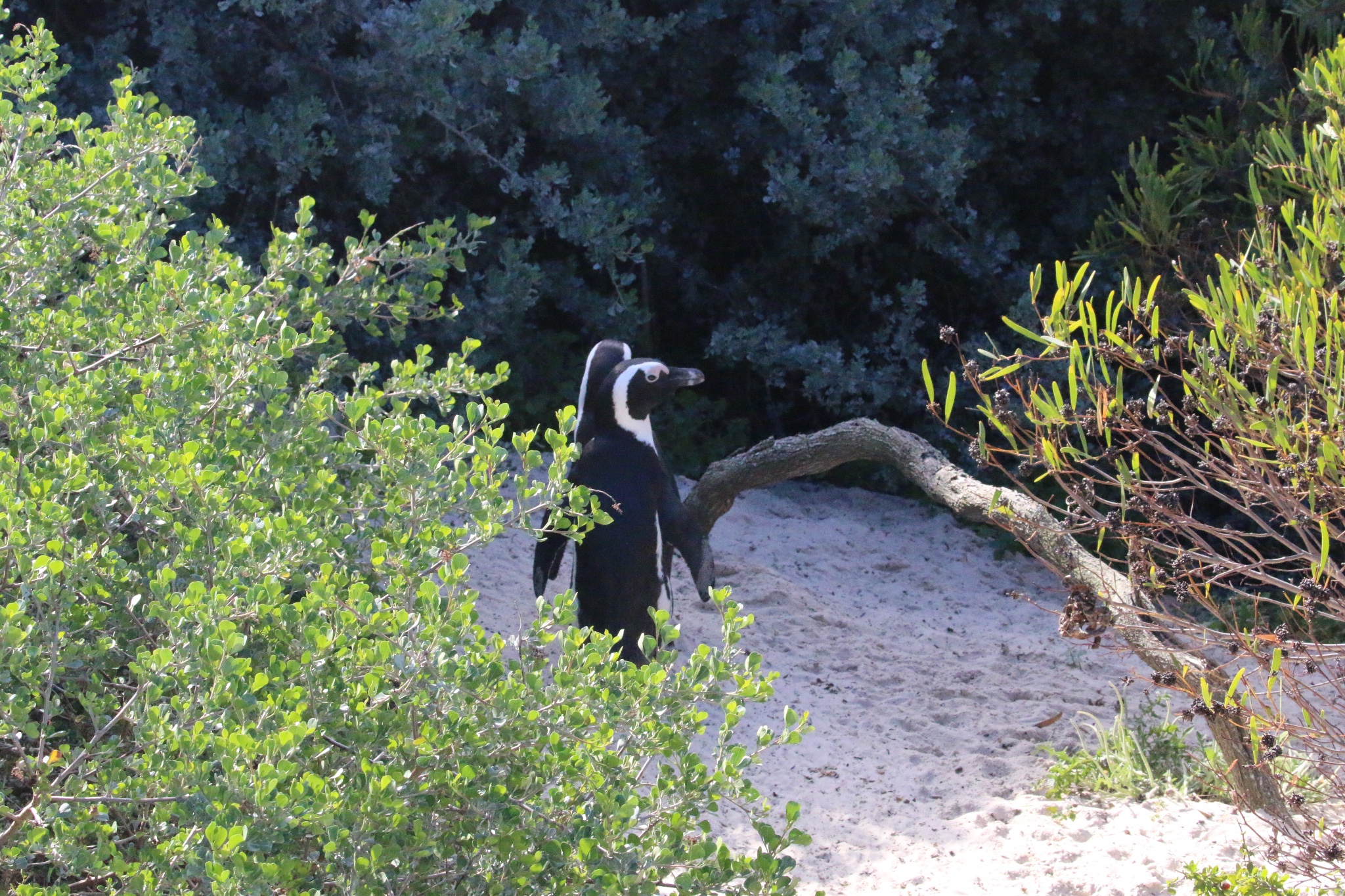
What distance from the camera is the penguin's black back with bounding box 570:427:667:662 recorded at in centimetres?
437

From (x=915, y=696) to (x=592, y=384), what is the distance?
6.33 ft

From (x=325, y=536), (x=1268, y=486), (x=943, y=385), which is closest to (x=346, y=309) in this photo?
(x=325, y=536)

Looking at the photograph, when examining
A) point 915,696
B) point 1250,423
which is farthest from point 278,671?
point 915,696

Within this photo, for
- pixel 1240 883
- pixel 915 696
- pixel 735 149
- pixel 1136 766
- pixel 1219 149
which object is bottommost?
pixel 915 696

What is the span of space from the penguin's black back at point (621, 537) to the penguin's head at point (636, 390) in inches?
1.8

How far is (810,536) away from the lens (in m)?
7.07

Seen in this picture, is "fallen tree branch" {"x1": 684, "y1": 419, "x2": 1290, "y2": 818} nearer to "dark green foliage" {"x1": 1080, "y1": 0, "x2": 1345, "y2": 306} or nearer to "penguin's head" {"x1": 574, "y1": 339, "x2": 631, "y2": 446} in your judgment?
"penguin's head" {"x1": 574, "y1": 339, "x2": 631, "y2": 446}

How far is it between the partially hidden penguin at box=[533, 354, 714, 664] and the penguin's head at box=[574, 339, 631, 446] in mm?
24

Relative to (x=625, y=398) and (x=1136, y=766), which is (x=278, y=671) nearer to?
(x=625, y=398)

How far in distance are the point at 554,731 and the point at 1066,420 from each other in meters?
1.43

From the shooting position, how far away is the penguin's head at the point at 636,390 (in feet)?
14.4

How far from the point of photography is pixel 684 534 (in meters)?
4.40

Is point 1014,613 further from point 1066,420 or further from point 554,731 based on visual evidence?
point 554,731

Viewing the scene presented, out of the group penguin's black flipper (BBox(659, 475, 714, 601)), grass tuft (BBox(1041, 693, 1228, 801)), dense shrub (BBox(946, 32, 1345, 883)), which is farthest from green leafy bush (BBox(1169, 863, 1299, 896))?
penguin's black flipper (BBox(659, 475, 714, 601))
